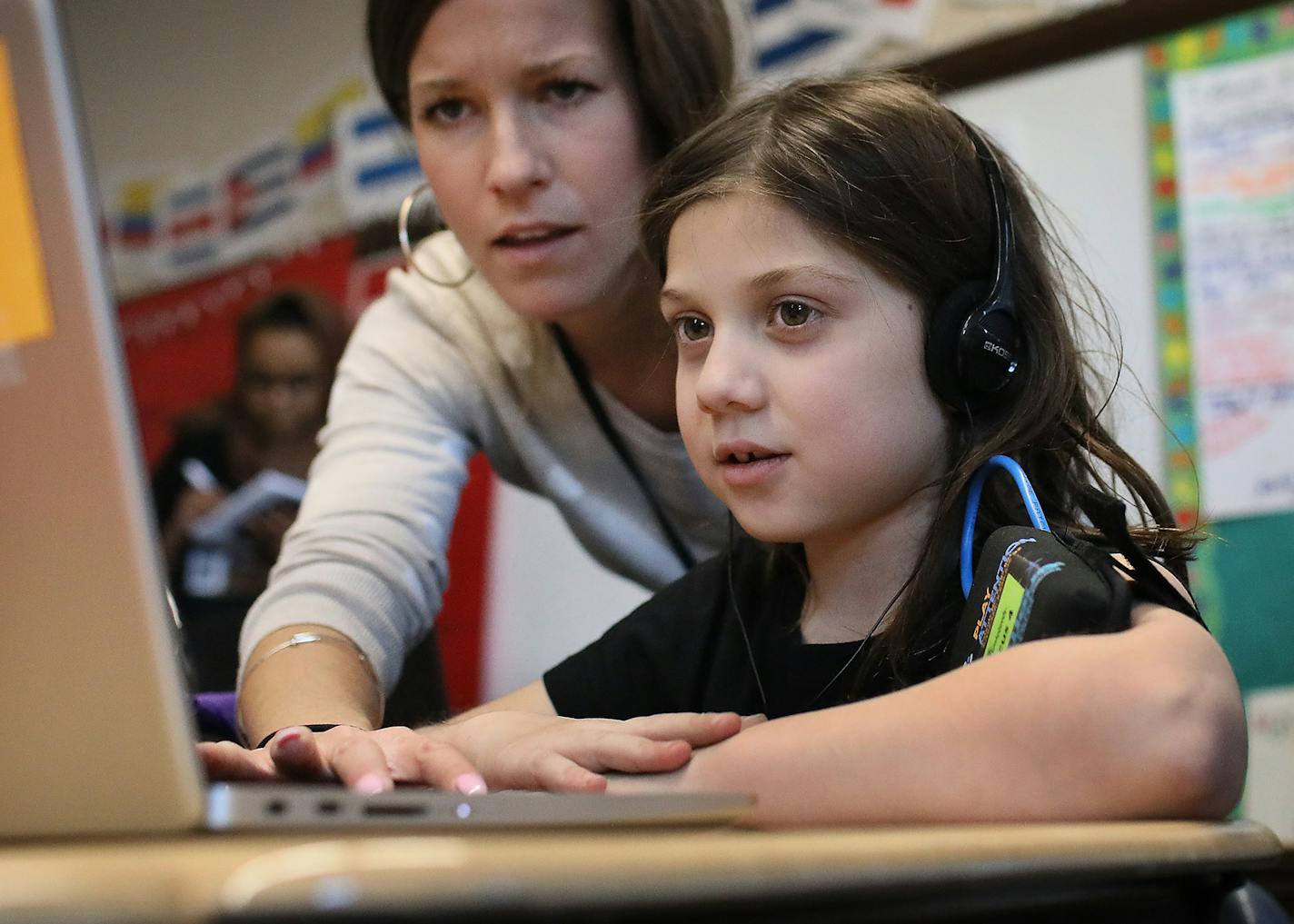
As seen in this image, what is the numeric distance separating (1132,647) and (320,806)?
34 cm

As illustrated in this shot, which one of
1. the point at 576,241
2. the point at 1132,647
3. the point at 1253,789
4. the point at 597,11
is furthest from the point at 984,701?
the point at 1253,789

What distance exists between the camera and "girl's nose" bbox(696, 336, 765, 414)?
0.82 metres

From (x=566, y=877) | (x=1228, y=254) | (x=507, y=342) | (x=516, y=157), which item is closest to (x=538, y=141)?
(x=516, y=157)

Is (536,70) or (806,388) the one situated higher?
(536,70)

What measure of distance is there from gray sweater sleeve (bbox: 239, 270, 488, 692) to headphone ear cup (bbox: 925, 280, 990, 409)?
55 cm

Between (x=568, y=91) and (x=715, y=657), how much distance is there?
0.55m

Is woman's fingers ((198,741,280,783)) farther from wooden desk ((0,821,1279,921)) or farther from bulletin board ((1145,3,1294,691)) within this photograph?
bulletin board ((1145,3,1294,691))

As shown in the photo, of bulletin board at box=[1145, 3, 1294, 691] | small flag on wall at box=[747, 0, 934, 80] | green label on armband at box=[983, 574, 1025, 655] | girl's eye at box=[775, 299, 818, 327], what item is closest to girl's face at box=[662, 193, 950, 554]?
girl's eye at box=[775, 299, 818, 327]

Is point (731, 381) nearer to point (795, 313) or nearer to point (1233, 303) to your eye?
point (795, 313)

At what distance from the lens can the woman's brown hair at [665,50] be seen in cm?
115

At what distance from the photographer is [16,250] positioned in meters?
0.39

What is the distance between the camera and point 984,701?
55 centimetres

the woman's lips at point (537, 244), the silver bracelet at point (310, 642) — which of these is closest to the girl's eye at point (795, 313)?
the woman's lips at point (537, 244)

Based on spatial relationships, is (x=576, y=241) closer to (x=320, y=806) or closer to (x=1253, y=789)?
(x=320, y=806)
